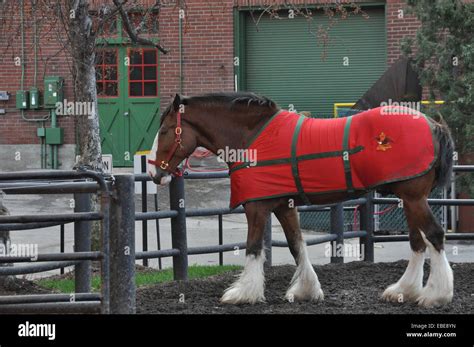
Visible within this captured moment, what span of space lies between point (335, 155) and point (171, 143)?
148 centimetres

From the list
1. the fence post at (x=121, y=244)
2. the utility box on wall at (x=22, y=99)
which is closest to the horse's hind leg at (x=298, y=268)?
the fence post at (x=121, y=244)

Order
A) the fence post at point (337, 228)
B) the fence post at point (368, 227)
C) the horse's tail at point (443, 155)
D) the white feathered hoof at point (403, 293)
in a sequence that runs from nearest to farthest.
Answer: the horse's tail at point (443, 155), the white feathered hoof at point (403, 293), the fence post at point (337, 228), the fence post at point (368, 227)

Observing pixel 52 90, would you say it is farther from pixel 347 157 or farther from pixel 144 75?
pixel 347 157

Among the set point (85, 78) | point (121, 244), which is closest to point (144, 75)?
point (85, 78)

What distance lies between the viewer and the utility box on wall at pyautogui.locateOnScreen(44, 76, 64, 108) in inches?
845

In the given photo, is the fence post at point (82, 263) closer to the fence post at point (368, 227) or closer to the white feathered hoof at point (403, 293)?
the white feathered hoof at point (403, 293)

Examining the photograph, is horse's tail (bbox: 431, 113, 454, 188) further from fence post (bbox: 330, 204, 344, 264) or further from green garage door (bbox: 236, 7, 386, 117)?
green garage door (bbox: 236, 7, 386, 117)

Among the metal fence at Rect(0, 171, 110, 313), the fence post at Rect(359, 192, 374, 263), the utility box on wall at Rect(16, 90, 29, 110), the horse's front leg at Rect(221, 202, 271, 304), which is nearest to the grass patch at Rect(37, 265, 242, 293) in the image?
the fence post at Rect(359, 192, 374, 263)

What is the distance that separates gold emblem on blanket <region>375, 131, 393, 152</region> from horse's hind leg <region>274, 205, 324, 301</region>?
1.08 meters

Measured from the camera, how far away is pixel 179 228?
32.6 ft

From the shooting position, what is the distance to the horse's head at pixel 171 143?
27.4ft

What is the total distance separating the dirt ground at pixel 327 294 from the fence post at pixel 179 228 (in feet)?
1.02

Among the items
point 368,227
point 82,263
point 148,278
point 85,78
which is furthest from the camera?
point 85,78

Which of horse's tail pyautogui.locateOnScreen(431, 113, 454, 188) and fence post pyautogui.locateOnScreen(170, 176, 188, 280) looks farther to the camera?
fence post pyautogui.locateOnScreen(170, 176, 188, 280)
